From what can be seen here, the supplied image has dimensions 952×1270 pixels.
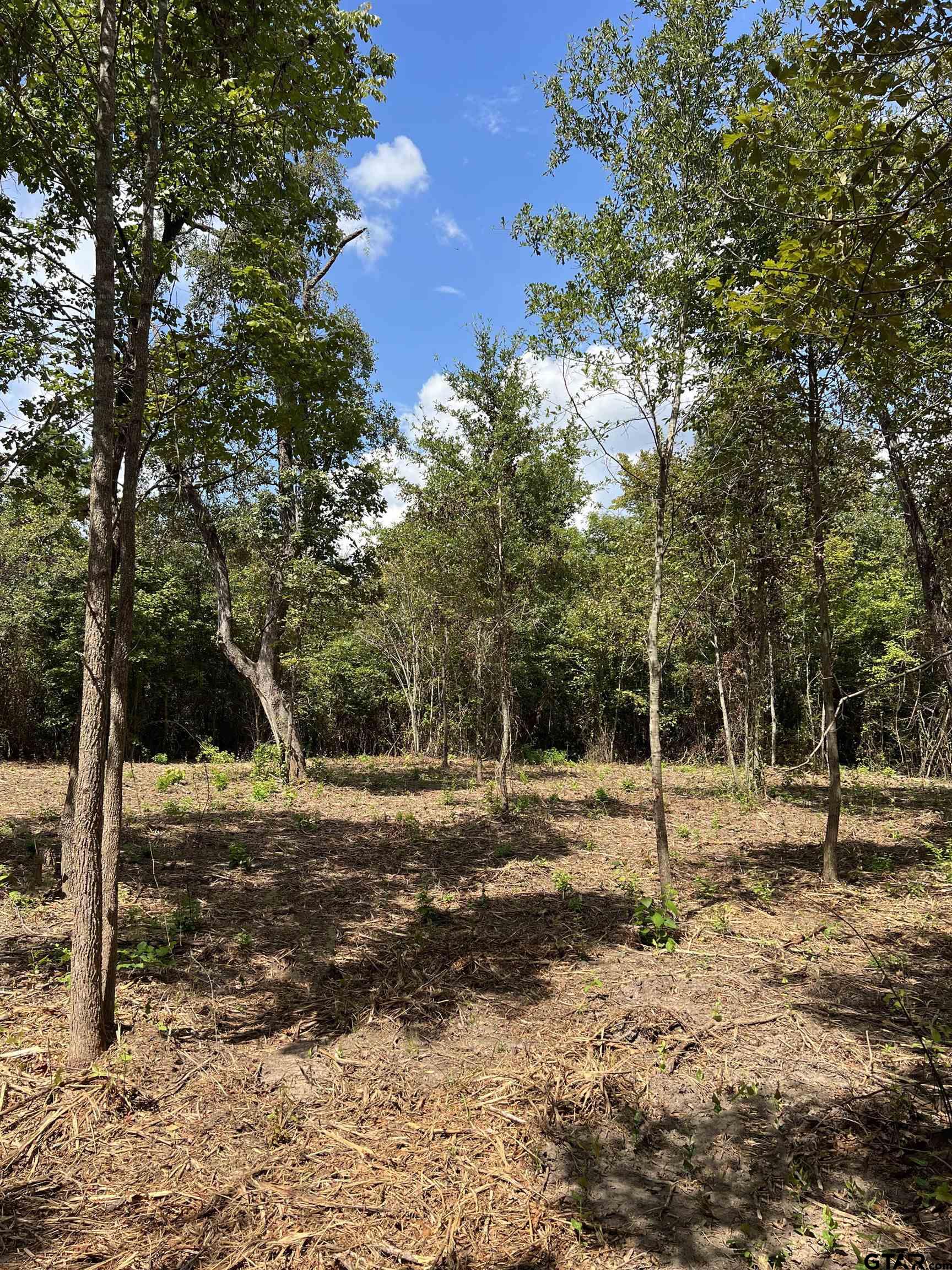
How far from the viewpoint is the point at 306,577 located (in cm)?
1171

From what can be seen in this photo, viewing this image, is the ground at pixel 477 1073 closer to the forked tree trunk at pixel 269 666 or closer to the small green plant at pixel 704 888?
the small green plant at pixel 704 888

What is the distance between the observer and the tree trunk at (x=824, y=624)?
21.6 ft

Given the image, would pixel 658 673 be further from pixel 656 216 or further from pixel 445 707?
pixel 445 707

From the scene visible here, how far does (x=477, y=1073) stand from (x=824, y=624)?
527 centimetres

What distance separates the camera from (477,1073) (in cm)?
377

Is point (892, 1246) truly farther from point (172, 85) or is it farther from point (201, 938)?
point (172, 85)

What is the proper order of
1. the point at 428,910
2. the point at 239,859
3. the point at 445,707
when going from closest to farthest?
1. the point at 428,910
2. the point at 239,859
3. the point at 445,707

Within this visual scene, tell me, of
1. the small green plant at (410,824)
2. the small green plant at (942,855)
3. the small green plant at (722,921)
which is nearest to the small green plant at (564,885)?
the small green plant at (722,921)

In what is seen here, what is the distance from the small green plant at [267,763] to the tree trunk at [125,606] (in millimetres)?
9364

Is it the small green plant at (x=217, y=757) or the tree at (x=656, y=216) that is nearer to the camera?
the tree at (x=656, y=216)

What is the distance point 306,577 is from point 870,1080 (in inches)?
401

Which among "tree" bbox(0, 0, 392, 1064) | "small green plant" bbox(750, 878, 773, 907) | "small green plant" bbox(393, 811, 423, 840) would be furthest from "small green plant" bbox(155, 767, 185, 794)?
"small green plant" bbox(750, 878, 773, 907)

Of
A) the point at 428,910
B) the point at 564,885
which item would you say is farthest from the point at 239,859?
the point at 564,885

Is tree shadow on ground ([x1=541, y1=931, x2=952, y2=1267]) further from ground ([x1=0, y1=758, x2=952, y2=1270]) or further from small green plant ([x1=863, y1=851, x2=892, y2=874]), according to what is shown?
small green plant ([x1=863, y1=851, x2=892, y2=874])
